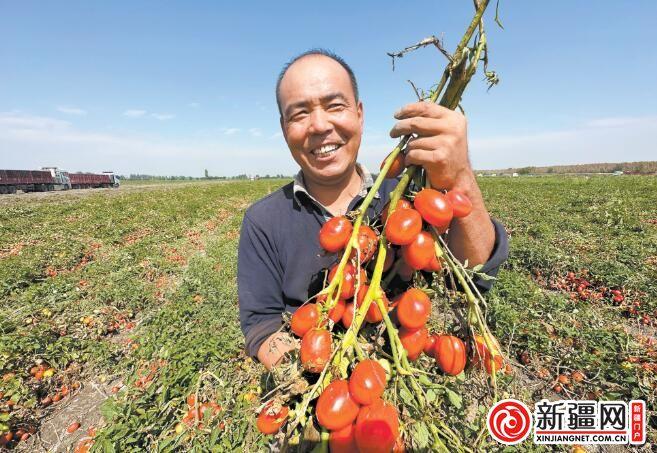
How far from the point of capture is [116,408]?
120 inches

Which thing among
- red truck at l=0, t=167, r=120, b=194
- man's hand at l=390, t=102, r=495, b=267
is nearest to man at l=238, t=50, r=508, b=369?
man's hand at l=390, t=102, r=495, b=267

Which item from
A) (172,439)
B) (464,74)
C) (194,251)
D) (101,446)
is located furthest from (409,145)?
(194,251)

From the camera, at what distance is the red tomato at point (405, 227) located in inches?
43.1

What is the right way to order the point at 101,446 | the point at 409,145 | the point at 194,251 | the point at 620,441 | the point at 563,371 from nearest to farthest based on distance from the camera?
the point at 409,145
the point at 101,446
the point at 620,441
the point at 563,371
the point at 194,251

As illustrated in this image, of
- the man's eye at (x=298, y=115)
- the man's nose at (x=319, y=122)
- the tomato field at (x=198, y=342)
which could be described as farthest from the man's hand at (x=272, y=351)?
the man's eye at (x=298, y=115)

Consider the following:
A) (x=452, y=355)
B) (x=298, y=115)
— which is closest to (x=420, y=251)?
(x=452, y=355)

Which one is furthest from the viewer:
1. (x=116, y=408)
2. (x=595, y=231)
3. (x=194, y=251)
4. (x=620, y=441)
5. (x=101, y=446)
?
(x=194, y=251)

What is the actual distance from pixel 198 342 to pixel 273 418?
11.3ft

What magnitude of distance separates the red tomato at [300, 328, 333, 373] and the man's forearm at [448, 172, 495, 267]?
0.80 m

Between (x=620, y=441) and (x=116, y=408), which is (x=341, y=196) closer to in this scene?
(x=116, y=408)

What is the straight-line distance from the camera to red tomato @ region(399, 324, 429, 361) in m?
1.19

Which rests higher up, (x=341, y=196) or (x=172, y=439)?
(x=341, y=196)

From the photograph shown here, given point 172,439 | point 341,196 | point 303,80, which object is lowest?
point 172,439

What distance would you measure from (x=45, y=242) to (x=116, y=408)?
9498mm
